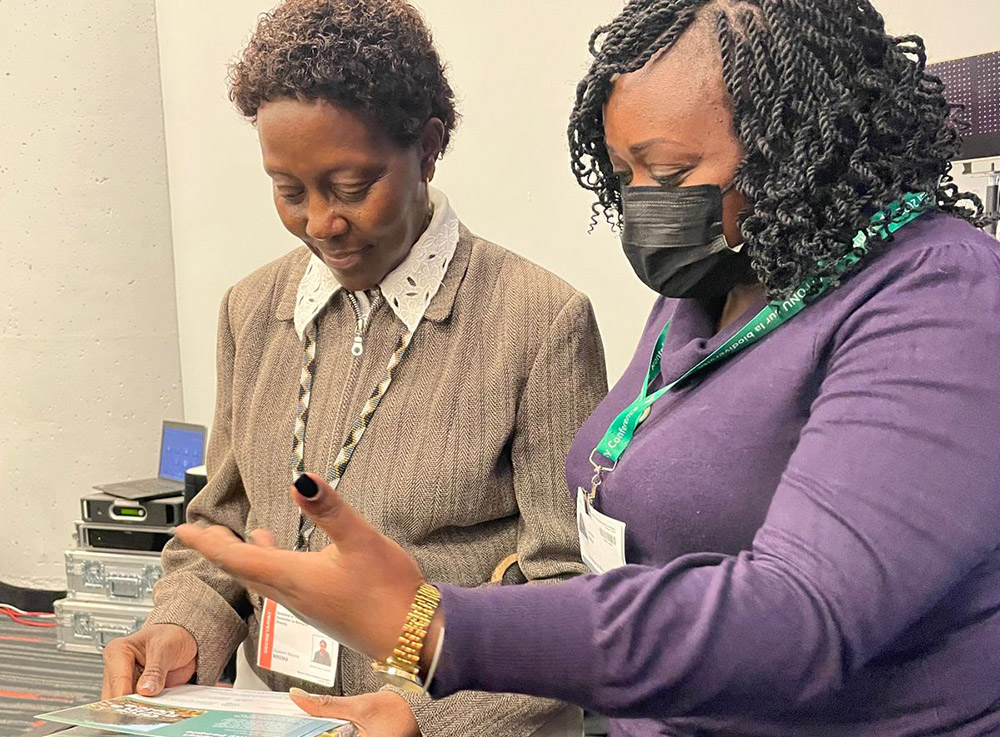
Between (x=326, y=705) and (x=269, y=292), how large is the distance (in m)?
0.71

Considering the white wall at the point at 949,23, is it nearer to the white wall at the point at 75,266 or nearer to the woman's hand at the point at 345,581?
the woman's hand at the point at 345,581

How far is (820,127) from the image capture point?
3.17 ft

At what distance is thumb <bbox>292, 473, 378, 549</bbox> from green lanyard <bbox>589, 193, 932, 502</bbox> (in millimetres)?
450

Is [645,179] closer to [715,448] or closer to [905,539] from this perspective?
[715,448]

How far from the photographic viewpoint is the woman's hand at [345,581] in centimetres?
74

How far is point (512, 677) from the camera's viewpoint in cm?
75

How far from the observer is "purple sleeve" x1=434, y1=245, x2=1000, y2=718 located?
75 cm

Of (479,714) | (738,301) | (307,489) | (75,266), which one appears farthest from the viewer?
(75,266)

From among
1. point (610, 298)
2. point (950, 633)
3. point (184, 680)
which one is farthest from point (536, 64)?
point (950, 633)

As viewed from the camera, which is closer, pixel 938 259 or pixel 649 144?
pixel 938 259

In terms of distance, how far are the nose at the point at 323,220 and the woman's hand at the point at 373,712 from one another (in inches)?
24.1

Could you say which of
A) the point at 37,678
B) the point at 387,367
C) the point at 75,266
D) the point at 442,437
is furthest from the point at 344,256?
the point at 75,266

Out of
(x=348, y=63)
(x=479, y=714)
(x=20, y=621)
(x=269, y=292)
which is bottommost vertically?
(x=20, y=621)

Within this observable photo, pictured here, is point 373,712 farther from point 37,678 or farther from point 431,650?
point 37,678
